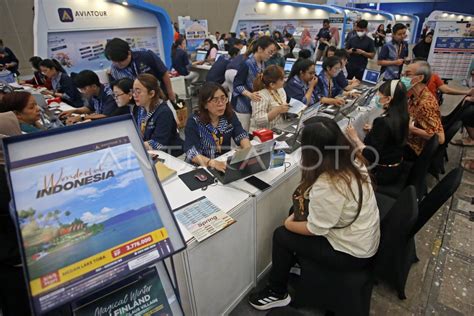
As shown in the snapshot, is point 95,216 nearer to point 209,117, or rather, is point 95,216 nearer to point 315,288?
point 315,288

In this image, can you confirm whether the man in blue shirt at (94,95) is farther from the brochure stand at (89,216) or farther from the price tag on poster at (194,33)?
the price tag on poster at (194,33)

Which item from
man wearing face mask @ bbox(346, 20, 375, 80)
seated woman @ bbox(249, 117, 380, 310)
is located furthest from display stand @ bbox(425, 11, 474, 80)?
seated woman @ bbox(249, 117, 380, 310)

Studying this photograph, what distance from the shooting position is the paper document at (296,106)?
268 centimetres

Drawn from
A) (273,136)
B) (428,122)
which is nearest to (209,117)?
(273,136)

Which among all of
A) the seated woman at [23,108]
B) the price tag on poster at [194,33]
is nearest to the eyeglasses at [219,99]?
the seated woman at [23,108]

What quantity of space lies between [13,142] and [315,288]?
1.49m

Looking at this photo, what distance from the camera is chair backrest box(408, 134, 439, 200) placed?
6.04 ft

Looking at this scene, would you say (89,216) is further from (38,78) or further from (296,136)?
(38,78)

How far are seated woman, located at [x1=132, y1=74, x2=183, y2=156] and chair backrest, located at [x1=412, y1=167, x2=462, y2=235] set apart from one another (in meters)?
1.82

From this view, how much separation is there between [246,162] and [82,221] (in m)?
0.98

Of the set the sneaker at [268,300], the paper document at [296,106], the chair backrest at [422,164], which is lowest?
the sneaker at [268,300]

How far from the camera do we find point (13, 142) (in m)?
0.80

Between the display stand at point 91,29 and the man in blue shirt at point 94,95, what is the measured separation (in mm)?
1904

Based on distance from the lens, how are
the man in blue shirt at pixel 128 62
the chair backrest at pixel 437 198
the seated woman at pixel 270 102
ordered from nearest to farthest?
the chair backrest at pixel 437 198 → the seated woman at pixel 270 102 → the man in blue shirt at pixel 128 62
